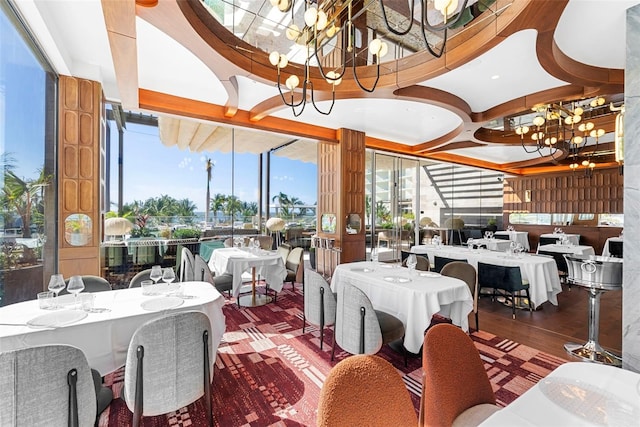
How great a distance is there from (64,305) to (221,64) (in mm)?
2645

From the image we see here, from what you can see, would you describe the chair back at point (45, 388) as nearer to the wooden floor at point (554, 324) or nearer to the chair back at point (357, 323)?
the chair back at point (357, 323)

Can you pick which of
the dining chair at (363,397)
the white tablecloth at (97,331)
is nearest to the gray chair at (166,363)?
the white tablecloth at (97,331)

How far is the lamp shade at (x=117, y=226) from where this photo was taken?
4.69 m

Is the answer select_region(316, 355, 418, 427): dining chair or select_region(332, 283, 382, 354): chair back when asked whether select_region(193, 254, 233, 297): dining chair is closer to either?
select_region(332, 283, 382, 354): chair back

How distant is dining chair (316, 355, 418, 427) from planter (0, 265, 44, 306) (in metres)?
2.98

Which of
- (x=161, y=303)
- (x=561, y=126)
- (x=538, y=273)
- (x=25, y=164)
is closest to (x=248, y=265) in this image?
(x=161, y=303)

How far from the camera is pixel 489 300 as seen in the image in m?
5.09

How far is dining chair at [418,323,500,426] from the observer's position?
132 centimetres

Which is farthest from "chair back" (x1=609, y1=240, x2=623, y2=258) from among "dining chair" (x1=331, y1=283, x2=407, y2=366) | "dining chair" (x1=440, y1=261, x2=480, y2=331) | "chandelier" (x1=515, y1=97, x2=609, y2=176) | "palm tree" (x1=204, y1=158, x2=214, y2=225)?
"palm tree" (x1=204, y1=158, x2=214, y2=225)

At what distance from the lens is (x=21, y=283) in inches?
111

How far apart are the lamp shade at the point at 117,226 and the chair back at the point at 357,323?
398 centimetres

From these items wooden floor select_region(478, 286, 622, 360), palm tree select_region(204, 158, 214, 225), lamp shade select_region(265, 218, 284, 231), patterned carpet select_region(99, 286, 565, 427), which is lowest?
wooden floor select_region(478, 286, 622, 360)

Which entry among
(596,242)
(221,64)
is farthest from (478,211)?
(221,64)

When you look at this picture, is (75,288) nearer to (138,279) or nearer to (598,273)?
(138,279)
